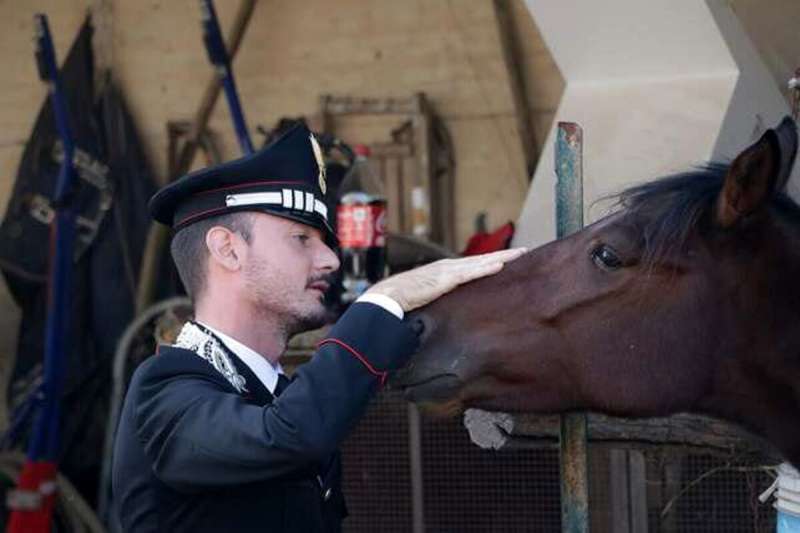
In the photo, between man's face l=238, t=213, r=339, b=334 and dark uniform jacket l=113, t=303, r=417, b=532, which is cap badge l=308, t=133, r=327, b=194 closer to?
man's face l=238, t=213, r=339, b=334

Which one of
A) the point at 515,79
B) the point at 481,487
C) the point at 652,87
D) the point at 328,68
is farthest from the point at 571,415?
the point at 328,68

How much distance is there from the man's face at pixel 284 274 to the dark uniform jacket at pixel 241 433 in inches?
4.0

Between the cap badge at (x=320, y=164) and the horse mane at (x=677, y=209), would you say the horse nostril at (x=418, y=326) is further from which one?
the horse mane at (x=677, y=209)

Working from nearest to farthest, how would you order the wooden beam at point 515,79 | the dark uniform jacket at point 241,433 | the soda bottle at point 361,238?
the dark uniform jacket at point 241,433, the soda bottle at point 361,238, the wooden beam at point 515,79

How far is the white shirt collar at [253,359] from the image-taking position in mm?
2061

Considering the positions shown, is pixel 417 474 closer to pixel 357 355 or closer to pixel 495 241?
pixel 495 241

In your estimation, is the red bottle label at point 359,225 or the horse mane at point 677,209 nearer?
the horse mane at point 677,209

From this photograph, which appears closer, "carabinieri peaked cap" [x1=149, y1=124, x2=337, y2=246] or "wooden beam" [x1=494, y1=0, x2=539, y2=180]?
"carabinieri peaked cap" [x1=149, y1=124, x2=337, y2=246]

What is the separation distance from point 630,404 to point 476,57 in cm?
388

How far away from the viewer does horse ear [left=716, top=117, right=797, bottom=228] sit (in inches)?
80.9

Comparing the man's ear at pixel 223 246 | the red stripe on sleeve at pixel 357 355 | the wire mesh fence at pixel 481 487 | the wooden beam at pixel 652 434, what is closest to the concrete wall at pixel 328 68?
the wire mesh fence at pixel 481 487

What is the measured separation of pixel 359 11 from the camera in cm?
612

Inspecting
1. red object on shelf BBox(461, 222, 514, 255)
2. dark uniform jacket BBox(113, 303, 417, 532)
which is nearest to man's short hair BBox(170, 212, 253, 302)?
dark uniform jacket BBox(113, 303, 417, 532)

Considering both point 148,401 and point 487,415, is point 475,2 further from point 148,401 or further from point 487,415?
point 148,401
